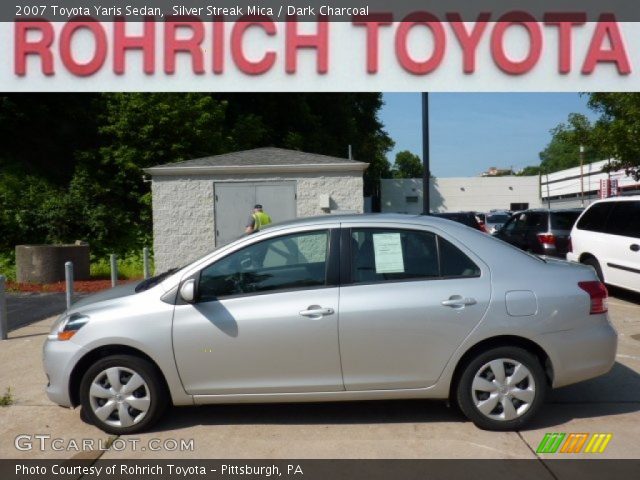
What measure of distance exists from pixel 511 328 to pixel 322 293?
4.72 ft

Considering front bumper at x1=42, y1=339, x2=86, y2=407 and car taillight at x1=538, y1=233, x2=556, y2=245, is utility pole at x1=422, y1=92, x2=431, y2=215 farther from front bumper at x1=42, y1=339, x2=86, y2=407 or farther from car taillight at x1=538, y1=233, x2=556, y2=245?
front bumper at x1=42, y1=339, x2=86, y2=407

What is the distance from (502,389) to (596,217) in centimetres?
707

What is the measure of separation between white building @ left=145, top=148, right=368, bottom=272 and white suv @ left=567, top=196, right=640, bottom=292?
4.41 m

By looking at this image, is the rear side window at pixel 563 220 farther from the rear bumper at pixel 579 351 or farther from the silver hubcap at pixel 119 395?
the silver hubcap at pixel 119 395

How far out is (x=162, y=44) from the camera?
10.1 metres

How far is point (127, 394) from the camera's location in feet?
14.7

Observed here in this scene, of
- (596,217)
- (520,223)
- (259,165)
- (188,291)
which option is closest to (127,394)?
(188,291)

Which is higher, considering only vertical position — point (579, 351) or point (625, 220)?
point (625, 220)

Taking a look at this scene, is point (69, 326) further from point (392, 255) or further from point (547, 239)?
point (547, 239)

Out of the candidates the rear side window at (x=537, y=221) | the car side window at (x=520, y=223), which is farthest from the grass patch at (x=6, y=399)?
the car side window at (x=520, y=223)

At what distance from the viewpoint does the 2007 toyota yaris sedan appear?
14.4 feet

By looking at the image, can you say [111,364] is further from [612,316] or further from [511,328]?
[612,316]

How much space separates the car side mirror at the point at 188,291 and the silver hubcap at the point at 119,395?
2.35 feet

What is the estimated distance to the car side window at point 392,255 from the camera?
452cm
